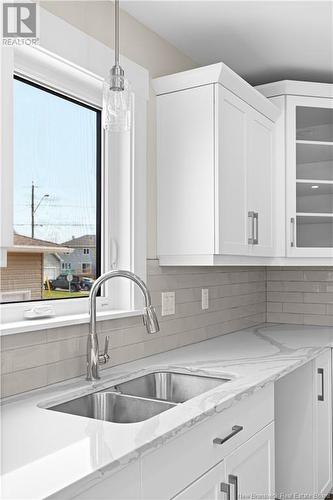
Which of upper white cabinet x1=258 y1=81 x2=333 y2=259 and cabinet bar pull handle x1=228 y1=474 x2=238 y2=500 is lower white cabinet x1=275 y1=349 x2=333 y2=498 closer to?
upper white cabinet x1=258 y1=81 x2=333 y2=259

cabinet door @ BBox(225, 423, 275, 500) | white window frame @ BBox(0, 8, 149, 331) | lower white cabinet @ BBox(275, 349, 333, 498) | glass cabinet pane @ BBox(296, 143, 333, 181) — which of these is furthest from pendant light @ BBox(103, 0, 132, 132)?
glass cabinet pane @ BBox(296, 143, 333, 181)

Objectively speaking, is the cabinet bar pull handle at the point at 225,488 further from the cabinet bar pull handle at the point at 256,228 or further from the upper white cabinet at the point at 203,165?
the cabinet bar pull handle at the point at 256,228

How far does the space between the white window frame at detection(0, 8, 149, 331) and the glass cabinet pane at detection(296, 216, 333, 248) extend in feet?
3.75

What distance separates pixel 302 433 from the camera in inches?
99.7

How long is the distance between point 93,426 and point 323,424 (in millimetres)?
1682

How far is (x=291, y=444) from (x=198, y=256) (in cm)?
110

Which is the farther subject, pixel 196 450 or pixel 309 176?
pixel 309 176

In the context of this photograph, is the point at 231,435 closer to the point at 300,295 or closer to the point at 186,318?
the point at 186,318

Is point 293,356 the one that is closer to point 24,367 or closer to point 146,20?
point 24,367

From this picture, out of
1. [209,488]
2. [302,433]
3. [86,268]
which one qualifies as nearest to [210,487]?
[209,488]

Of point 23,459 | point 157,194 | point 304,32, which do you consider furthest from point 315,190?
point 23,459

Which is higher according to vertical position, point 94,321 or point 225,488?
point 94,321

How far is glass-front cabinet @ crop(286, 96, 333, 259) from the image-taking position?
300 cm

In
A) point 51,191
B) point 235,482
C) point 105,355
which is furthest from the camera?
point 51,191
